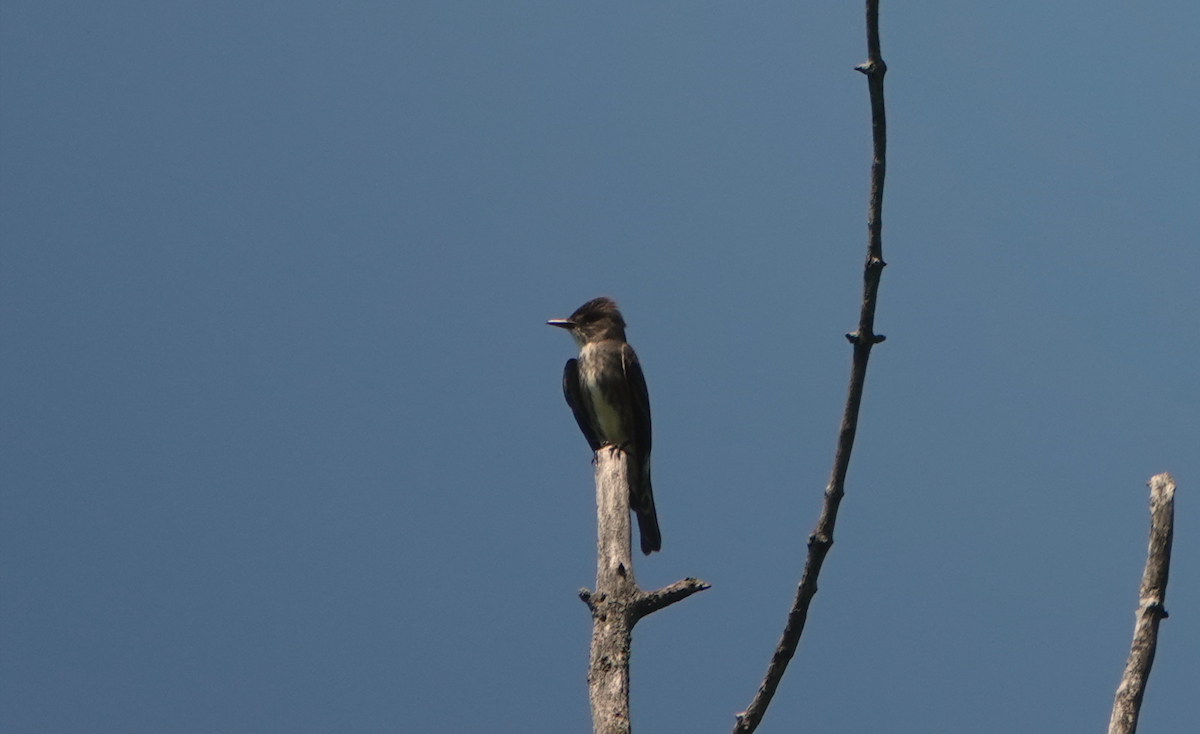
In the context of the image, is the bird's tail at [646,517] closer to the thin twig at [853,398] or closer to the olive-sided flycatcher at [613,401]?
the olive-sided flycatcher at [613,401]

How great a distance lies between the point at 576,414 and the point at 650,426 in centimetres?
57

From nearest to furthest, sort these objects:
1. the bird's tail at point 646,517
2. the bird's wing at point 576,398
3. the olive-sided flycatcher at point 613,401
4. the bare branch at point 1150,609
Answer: the bare branch at point 1150,609 < the bird's tail at point 646,517 < the olive-sided flycatcher at point 613,401 < the bird's wing at point 576,398

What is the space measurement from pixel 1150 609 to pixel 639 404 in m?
6.42

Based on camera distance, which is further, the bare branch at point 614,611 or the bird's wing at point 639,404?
the bird's wing at point 639,404

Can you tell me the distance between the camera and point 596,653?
3.45 meters

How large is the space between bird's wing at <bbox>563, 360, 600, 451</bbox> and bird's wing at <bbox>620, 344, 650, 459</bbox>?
0.33 m

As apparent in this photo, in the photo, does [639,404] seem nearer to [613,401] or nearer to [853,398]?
[613,401]

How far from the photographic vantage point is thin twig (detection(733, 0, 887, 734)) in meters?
2.31

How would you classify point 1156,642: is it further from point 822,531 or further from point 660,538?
point 660,538

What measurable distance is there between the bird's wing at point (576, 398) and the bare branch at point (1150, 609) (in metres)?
6.53

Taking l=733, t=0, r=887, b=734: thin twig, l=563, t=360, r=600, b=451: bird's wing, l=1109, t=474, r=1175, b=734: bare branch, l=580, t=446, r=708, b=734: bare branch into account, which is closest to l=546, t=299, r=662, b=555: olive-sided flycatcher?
l=563, t=360, r=600, b=451: bird's wing

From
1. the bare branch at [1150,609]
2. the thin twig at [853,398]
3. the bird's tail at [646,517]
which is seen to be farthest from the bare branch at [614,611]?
the bird's tail at [646,517]

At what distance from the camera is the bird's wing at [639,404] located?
905 centimetres

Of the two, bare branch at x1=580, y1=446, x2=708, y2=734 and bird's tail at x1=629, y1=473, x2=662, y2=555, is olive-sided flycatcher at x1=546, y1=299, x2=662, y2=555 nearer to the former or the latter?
bird's tail at x1=629, y1=473, x2=662, y2=555
